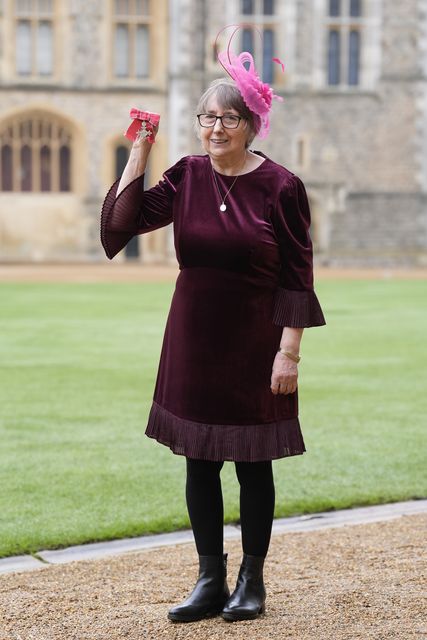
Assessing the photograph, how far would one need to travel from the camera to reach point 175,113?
2817 cm

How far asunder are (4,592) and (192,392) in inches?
39.5

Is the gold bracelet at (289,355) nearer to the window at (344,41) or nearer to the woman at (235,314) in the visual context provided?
the woman at (235,314)

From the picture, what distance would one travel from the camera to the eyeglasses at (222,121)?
3480 millimetres

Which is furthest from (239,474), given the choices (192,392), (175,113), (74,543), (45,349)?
(175,113)

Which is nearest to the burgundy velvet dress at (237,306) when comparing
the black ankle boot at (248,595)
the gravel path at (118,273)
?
the black ankle boot at (248,595)

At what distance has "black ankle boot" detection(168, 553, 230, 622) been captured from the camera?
11.4 ft

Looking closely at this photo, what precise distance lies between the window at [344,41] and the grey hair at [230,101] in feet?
85.7

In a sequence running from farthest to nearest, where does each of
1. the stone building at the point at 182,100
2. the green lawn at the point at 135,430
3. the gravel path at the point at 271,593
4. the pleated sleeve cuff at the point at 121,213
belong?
1. the stone building at the point at 182,100
2. the green lawn at the point at 135,430
3. the pleated sleeve cuff at the point at 121,213
4. the gravel path at the point at 271,593

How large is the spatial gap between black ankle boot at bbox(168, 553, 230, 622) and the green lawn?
1.08 meters

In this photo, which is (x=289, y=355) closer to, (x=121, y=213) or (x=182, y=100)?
(x=121, y=213)

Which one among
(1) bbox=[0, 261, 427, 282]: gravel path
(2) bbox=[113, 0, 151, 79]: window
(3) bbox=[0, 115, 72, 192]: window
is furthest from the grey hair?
(2) bbox=[113, 0, 151, 79]: window

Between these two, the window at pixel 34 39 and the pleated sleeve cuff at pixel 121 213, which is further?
the window at pixel 34 39

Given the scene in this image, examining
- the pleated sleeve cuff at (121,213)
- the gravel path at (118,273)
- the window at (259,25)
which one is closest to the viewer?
the pleated sleeve cuff at (121,213)

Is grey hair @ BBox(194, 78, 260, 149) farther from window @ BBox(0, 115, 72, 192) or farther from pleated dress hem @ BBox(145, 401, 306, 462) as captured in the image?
window @ BBox(0, 115, 72, 192)
